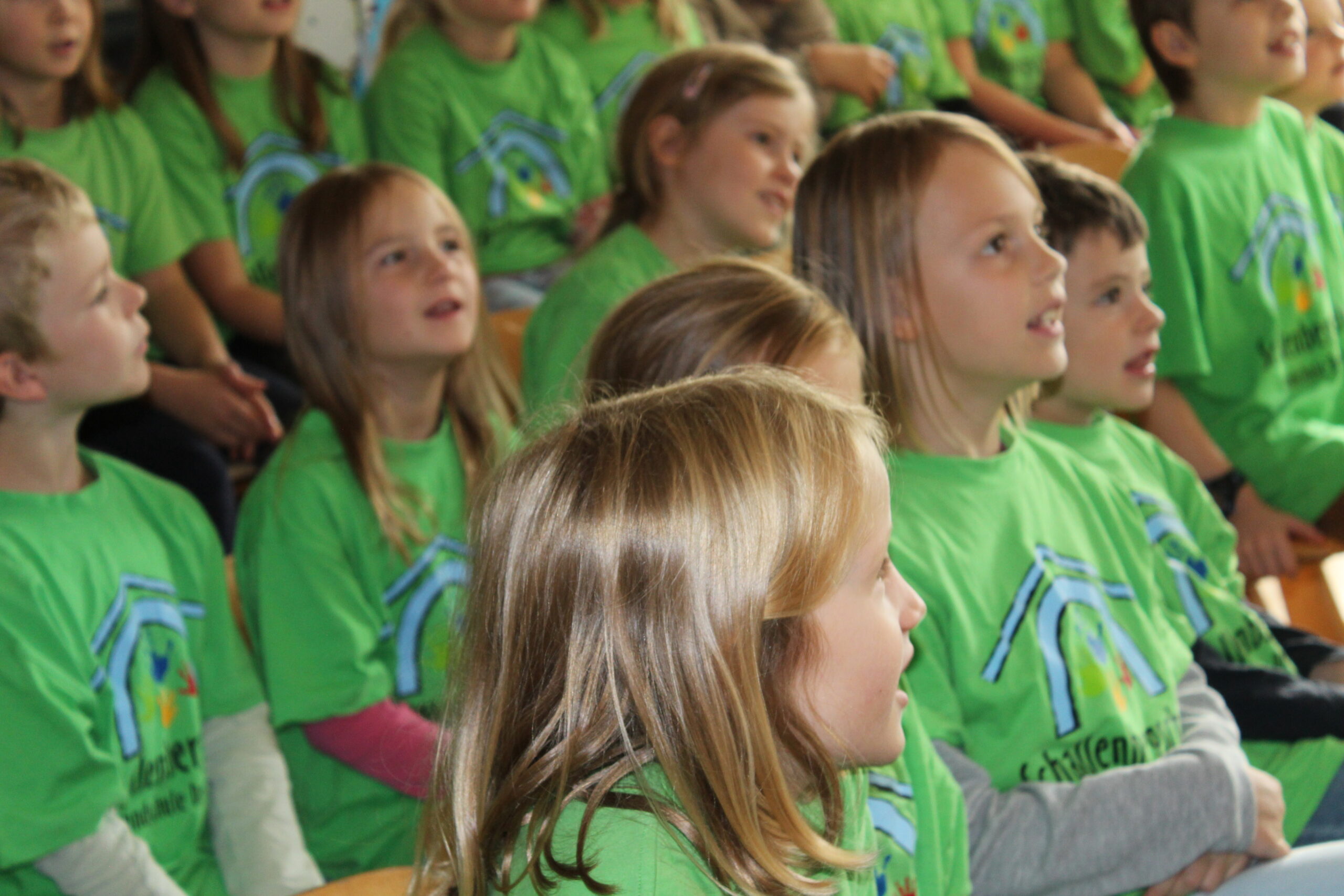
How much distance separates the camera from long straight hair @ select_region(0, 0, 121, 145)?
1944mm

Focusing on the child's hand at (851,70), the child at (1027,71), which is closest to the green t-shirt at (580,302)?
the child's hand at (851,70)

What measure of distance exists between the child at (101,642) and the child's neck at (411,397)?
258mm

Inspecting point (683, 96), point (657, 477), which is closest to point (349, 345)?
point (683, 96)

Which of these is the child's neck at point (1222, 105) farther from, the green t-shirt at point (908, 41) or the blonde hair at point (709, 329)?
the green t-shirt at point (908, 41)

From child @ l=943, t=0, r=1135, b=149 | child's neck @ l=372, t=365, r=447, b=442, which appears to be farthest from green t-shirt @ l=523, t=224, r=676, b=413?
child @ l=943, t=0, r=1135, b=149

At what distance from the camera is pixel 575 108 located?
95.2 inches

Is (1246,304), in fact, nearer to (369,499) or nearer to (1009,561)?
(1009,561)

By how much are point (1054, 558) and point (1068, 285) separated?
382 millimetres

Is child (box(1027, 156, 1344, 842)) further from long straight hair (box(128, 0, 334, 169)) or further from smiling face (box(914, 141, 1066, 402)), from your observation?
long straight hair (box(128, 0, 334, 169))

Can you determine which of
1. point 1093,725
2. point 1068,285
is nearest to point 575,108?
point 1068,285

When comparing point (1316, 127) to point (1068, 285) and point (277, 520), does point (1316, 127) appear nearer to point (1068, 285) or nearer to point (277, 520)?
point (1068, 285)

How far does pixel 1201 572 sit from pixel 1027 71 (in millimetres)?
2072

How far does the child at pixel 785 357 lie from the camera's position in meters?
0.96

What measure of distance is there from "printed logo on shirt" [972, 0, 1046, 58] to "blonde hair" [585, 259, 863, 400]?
2.23 m
